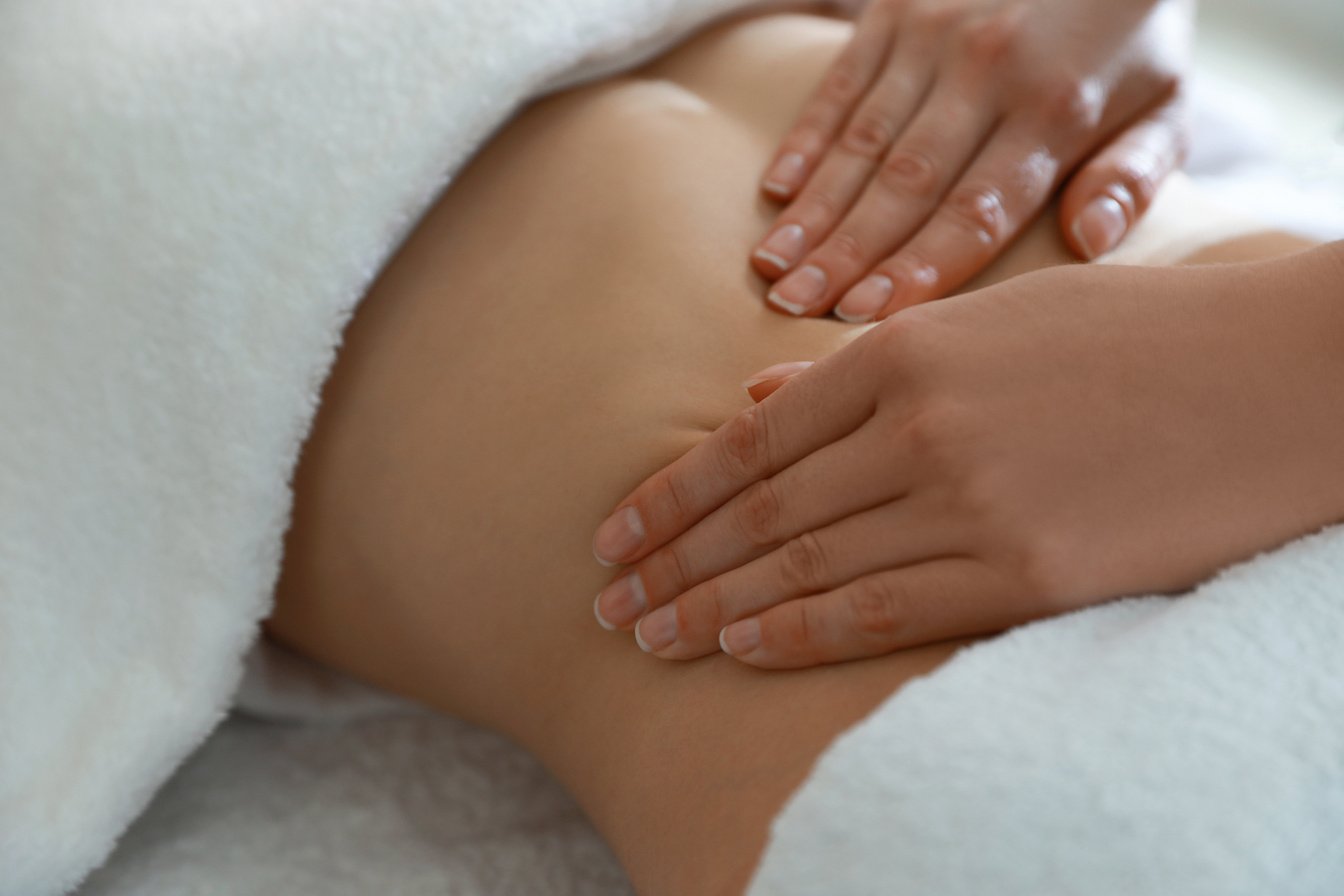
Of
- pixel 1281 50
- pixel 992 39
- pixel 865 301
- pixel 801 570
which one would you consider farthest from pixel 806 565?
pixel 1281 50

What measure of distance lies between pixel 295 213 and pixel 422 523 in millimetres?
199

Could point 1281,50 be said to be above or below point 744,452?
below

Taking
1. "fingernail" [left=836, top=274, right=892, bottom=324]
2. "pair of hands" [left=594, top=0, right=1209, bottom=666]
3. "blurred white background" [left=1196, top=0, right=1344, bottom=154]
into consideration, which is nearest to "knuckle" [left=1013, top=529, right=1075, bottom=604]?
"pair of hands" [left=594, top=0, right=1209, bottom=666]

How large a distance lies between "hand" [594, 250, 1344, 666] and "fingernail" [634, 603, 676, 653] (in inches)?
0.7

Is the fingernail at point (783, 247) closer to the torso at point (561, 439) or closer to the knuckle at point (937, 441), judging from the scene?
the torso at point (561, 439)

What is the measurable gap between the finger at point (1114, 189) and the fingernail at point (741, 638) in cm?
35

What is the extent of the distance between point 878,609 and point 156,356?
17.6 inches

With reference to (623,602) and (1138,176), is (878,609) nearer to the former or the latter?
(623,602)

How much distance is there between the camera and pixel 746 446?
589 mm

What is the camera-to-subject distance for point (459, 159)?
0.75 m

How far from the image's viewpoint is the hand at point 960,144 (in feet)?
2.37

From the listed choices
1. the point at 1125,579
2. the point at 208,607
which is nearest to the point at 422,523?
the point at 208,607

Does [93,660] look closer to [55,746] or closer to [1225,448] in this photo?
[55,746]

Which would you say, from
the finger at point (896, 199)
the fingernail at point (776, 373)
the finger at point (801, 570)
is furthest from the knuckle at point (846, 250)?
the finger at point (801, 570)
